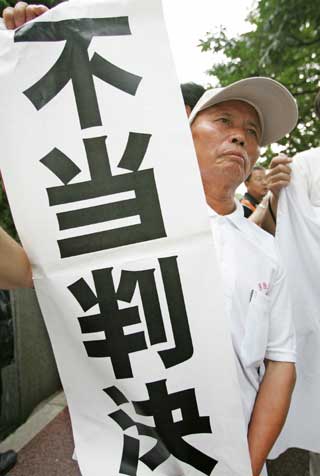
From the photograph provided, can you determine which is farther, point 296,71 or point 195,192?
point 296,71

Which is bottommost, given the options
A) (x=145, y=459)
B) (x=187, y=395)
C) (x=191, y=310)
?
(x=145, y=459)

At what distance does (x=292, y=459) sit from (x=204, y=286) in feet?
8.06

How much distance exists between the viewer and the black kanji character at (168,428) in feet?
2.86

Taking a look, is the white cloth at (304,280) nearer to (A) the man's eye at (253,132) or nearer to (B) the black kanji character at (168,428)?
(A) the man's eye at (253,132)

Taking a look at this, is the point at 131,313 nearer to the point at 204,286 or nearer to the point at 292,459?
the point at 204,286

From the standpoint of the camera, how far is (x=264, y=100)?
1349mm

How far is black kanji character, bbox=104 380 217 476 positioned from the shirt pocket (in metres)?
0.27

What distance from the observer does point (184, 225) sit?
35.3 inches

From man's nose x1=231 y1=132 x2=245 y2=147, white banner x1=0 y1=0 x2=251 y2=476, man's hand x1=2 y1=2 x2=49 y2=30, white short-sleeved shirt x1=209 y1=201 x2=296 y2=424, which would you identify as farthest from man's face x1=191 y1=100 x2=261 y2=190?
man's hand x1=2 y1=2 x2=49 y2=30

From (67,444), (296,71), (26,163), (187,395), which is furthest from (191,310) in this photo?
(296,71)

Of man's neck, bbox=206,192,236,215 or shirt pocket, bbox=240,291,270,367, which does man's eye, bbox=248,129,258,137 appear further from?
shirt pocket, bbox=240,291,270,367

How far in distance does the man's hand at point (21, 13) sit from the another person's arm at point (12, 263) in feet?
1.94

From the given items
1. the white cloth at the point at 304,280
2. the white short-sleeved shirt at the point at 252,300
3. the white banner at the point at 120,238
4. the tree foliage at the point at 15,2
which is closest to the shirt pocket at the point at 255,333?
the white short-sleeved shirt at the point at 252,300

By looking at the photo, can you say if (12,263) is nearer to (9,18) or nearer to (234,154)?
(9,18)
